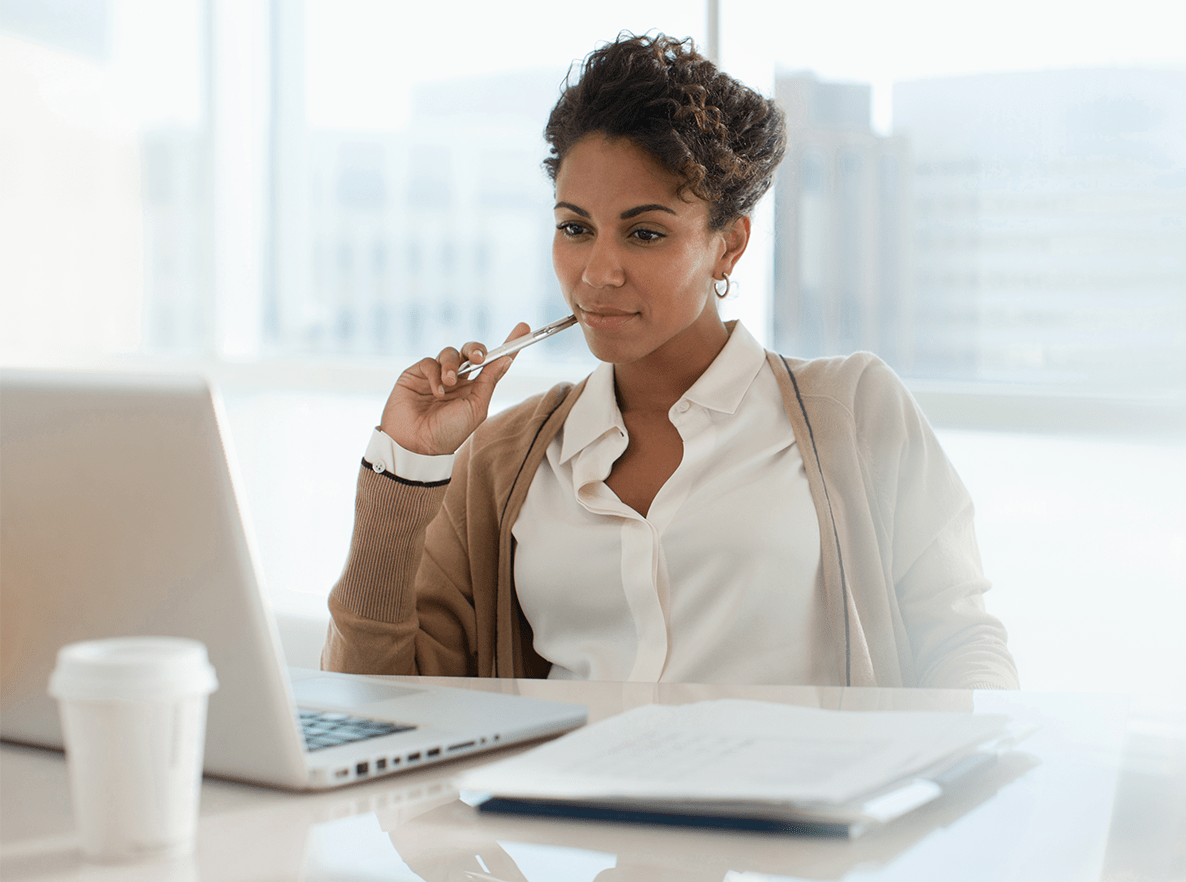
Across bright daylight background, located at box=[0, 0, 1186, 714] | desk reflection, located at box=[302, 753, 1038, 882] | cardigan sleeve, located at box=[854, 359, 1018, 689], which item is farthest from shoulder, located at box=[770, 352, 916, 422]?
bright daylight background, located at box=[0, 0, 1186, 714]

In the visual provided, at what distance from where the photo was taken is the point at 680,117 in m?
1.49

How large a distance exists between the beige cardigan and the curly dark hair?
0.80 feet

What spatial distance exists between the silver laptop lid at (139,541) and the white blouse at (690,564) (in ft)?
2.18

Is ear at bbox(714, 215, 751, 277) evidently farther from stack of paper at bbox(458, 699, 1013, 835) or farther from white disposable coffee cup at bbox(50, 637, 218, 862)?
white disposable coffee cup at bbox(50, 637, 218, 862)

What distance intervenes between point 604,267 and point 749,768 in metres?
0.94

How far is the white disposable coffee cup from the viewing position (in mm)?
504

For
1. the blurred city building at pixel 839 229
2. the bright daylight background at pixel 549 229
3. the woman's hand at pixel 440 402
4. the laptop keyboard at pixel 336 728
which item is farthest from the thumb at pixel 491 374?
the blurred city building at pixel 839 229

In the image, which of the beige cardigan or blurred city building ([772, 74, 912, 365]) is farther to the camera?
blurred city building ([772, 74, 912, 365])

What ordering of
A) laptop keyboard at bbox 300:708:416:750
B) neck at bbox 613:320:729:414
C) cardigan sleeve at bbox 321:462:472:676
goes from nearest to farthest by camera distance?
laptop keyboard at bbox 300:708:416:750
cardigan sleeve at bbox 321:462:472:676
neck at bbox 613:320:729:414

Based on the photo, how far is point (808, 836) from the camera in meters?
0.60

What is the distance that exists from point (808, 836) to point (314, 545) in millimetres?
3018

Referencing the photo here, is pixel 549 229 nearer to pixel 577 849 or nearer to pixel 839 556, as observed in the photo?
pixel 839 556

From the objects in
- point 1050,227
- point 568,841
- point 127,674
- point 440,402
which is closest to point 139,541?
point 127,674

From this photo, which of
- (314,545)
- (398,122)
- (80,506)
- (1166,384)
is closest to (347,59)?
(398,122)
